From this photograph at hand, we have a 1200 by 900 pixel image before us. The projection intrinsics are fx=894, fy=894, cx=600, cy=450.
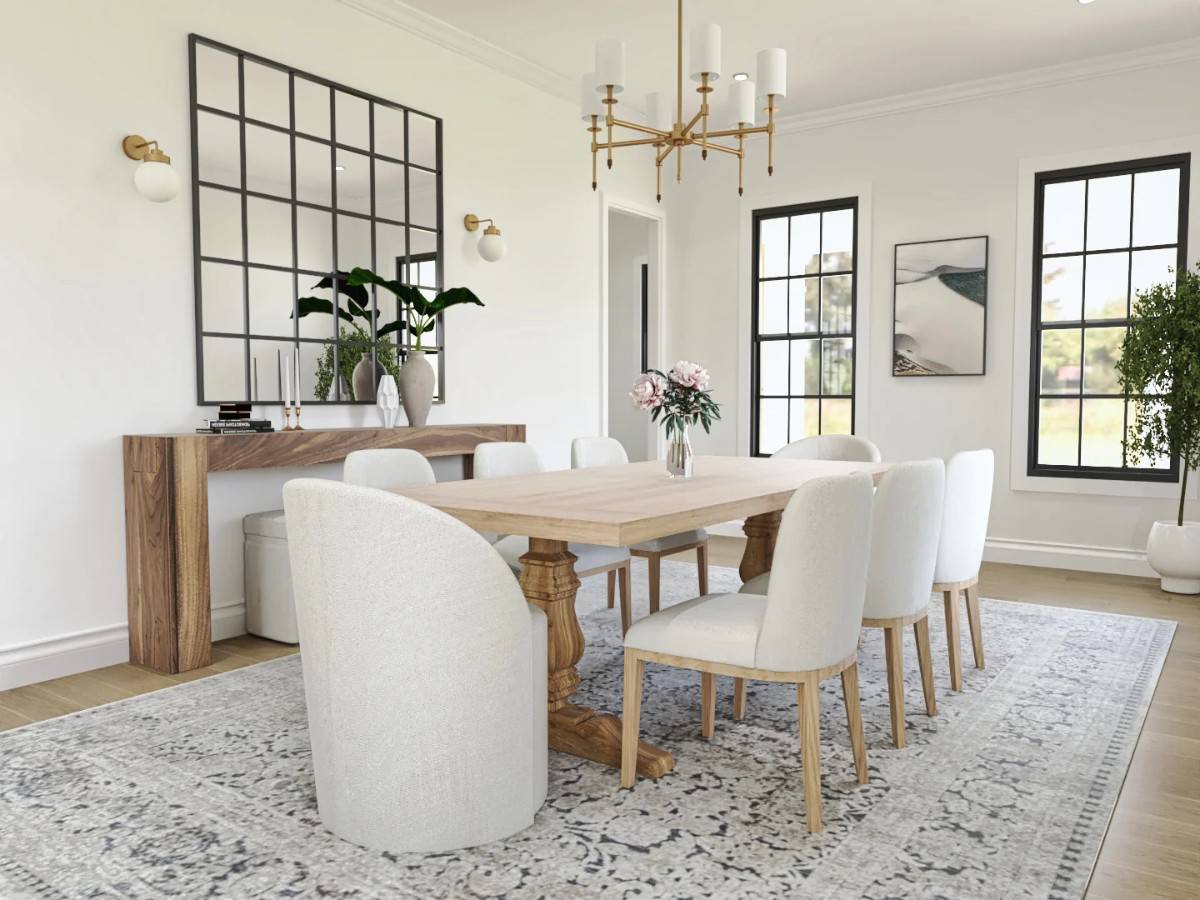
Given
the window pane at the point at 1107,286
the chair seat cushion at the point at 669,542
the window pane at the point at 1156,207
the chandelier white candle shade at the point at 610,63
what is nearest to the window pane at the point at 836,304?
the window pane at the point at 1107,286

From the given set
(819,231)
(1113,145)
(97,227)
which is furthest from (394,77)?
(1113,145)

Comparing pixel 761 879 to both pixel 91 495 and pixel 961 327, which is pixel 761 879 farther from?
pixel 961 327

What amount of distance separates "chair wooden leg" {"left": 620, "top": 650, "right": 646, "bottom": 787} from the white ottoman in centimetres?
181

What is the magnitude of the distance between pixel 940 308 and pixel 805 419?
1.17 metres

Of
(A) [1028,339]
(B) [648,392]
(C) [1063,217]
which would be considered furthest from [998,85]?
(B) [648,392]

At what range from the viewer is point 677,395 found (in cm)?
306

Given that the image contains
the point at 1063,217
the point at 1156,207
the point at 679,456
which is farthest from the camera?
the point at 1063,217

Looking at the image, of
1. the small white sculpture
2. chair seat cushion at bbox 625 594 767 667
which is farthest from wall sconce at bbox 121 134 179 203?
chair seat cushion at bbox 625 594 767 667

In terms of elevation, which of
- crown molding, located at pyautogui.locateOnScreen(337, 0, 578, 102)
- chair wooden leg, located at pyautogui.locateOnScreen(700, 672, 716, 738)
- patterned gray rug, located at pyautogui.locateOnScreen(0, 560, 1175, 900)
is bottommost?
patterned gray rug, located at pyautogui.locateOnScreen(0, 560, 1175, 900)

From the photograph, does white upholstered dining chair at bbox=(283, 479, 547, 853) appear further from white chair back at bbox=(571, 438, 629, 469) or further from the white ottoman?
white chair back at bbox=(571, 438, 629, 469)

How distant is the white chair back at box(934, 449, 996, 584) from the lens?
296 cm

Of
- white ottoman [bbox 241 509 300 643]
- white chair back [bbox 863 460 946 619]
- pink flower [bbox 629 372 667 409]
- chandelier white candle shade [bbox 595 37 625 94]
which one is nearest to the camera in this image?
white chair back [bbox 863 460 946 619]

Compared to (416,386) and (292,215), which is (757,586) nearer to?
(416,386)

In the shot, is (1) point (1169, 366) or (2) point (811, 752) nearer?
(2) point (811, 752)
